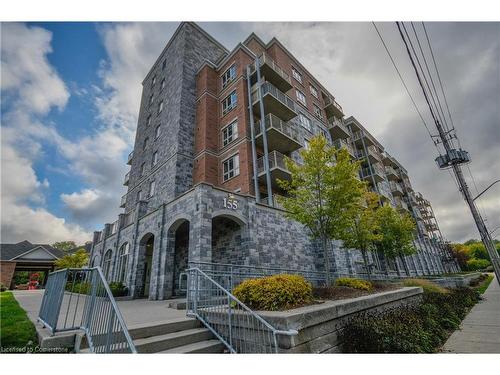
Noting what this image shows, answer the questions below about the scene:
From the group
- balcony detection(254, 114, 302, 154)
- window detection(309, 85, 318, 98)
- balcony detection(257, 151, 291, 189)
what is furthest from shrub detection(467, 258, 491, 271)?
balcony detection(257, 151, 291, 189)

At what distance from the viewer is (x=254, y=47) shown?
80.2ft

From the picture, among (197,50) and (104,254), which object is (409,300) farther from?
(197,50)

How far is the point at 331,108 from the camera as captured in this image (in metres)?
30.4

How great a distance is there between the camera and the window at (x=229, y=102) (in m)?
20.6

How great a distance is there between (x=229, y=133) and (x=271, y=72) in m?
6.48

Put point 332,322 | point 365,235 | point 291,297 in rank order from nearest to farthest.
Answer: point 332,322, point 291,297, point 365,235

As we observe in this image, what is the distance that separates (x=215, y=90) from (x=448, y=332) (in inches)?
870

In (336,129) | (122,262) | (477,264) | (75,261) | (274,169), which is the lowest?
(477,264)

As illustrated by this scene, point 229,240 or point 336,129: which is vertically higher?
point 336,129

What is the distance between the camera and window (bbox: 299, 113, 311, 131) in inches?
945

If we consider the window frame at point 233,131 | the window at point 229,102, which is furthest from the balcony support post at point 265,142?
the window at point 229,102

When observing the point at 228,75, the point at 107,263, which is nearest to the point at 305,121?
the point at 228,75

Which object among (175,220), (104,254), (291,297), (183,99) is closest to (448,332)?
(291,297)

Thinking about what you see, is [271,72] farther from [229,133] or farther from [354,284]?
[354,284]
